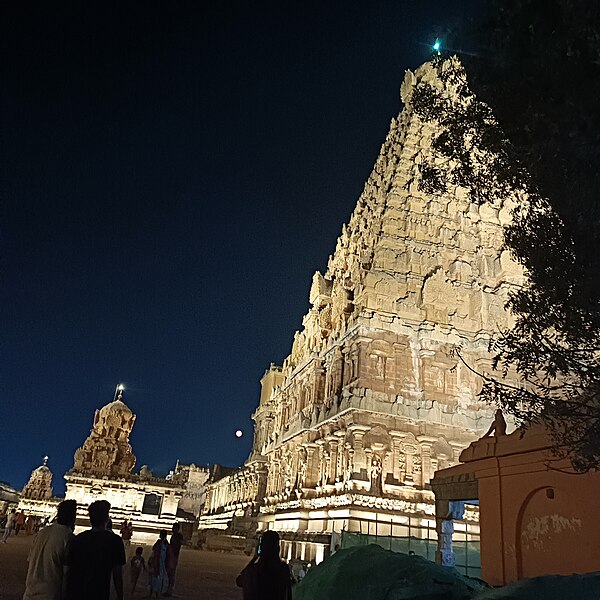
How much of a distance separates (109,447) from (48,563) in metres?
53.6

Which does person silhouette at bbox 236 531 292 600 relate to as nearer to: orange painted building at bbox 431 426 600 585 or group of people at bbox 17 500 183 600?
group of people at bbox 17 500 183 600

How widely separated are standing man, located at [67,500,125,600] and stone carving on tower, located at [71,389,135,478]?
51.2 m

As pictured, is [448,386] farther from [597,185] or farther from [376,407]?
[597,185]

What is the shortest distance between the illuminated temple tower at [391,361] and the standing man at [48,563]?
1554cm

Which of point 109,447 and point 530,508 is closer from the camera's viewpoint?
point 530,508

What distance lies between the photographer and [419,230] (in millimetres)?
31438

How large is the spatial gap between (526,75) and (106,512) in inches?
332

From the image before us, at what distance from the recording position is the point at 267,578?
5.27 meters

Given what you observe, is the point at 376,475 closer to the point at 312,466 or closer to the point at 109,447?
the point at 312,466

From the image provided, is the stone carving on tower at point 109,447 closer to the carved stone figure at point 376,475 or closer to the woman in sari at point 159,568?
the carved stone figure at point 376,475

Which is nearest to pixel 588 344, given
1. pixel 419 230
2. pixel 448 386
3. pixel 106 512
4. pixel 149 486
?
pixel 106 512

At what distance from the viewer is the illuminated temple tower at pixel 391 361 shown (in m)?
24.1

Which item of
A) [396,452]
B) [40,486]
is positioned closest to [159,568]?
[396,452]

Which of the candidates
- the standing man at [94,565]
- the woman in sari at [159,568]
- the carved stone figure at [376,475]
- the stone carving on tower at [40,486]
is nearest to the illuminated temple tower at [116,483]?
the stone carving on tower at [40,486]
